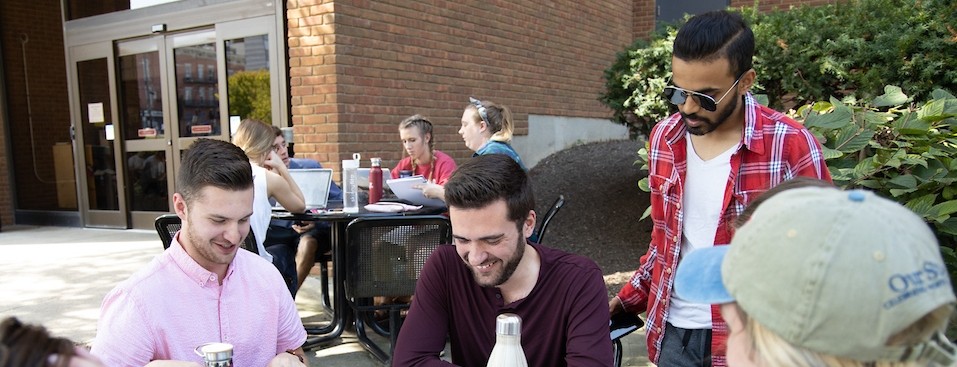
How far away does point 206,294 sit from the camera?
1.86 m

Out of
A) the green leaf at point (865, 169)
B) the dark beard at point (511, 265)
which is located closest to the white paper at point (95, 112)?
→ the dark beard at point (511, 265)

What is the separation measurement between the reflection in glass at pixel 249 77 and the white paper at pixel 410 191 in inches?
111

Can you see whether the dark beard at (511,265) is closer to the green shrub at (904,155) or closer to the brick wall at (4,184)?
the green shrub at (904,155)

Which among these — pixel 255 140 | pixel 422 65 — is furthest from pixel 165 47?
pixel 255 140

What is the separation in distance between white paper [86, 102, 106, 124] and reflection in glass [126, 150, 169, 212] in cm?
68

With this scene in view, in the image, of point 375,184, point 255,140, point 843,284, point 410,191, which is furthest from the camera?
point 375,184

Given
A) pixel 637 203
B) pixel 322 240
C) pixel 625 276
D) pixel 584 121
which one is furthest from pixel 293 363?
pixel 584 121

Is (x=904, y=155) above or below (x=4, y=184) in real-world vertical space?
above

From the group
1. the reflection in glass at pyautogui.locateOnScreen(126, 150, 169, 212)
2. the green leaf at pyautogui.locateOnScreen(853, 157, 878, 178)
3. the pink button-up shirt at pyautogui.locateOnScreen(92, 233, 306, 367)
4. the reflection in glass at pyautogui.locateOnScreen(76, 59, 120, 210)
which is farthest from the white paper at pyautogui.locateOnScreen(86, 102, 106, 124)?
the green leaf at pyautogui.locateOnScreen(853, 157, 878, 178)

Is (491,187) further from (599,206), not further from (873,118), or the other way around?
(599,206)

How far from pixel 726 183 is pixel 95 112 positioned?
28.6 ft

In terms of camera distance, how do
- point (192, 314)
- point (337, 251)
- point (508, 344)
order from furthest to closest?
point (337, 251) < point (192, 314) < point (508, 344)

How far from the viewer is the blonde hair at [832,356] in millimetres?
836

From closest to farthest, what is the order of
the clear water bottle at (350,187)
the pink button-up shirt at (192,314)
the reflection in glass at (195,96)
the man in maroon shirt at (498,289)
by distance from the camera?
1. the pink button-up shirt at (192,314)
2. the man in maroon shirt at (498,289)
3. the clear water bottle at (350,187)
4. the reflection in glass at (195,96)
